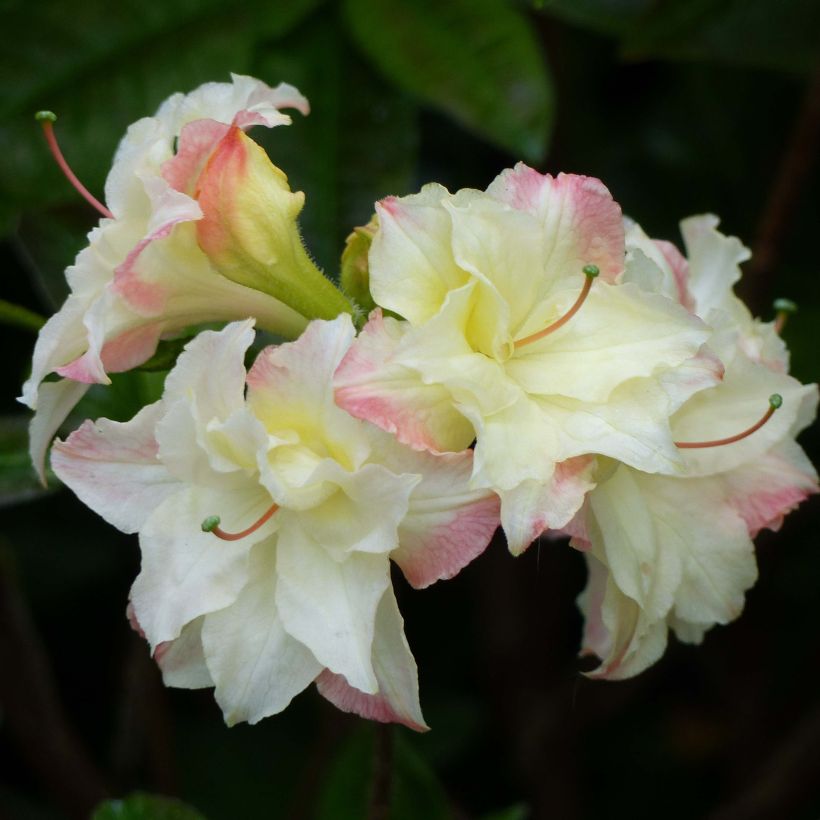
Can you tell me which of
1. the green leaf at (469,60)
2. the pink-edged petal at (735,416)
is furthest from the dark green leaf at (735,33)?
the pink-edged petal at (735,416)

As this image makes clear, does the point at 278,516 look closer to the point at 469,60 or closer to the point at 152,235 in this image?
the point at 152,235

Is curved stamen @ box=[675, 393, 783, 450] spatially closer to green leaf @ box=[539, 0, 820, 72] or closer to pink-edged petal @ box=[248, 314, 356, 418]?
pink-edged petal @ box=[248, 314, 356, 418]

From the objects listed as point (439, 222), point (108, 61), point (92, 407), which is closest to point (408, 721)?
point (439, 222)

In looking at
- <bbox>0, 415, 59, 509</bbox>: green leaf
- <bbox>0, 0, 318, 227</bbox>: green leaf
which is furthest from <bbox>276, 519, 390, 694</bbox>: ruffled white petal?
<bbox>0, 0, 318, 227</bbox>: green leaf

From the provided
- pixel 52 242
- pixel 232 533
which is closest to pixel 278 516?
pixel 232 533

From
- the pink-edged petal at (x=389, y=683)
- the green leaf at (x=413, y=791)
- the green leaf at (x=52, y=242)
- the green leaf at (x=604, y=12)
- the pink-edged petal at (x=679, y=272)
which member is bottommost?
the green leaf at (x=413, y=791)

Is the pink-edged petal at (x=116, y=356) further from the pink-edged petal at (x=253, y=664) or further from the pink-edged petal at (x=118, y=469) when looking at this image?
the pink-edged petal at (x=253, y=664)

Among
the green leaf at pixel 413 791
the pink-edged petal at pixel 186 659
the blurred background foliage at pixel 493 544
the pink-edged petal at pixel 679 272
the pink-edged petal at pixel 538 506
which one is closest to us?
the pink-edged petal at pixel 538 506
